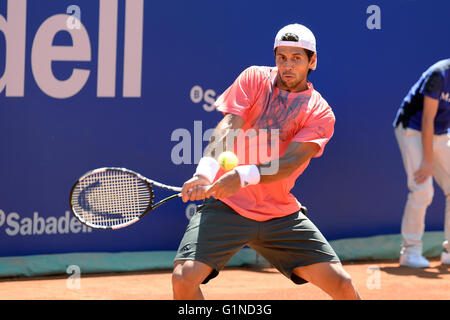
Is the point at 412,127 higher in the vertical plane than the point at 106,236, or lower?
higher

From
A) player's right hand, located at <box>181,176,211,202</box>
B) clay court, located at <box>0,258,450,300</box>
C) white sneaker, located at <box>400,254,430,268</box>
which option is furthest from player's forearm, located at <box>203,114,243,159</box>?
white sneaker, located at <box>400,254,430,268</box>

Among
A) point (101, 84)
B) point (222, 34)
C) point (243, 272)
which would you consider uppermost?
point (222, 34)

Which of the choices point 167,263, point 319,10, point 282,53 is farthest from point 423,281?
point 282,53

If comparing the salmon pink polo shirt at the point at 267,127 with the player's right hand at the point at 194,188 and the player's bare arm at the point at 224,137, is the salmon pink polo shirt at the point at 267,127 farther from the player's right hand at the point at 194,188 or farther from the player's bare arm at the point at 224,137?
the player's right hand at the point at 194,188

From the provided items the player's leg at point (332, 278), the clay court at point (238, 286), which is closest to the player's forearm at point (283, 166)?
the player's leg at point (332, 278)

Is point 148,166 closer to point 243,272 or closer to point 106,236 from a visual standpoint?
point 106,236

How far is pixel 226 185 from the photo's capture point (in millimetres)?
3406

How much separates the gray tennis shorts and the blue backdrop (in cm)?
223

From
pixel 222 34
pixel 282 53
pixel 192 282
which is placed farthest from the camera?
pixel 222 34

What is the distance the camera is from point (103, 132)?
581cm

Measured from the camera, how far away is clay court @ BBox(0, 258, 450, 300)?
5.18 metres

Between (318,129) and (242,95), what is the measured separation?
0.40 m

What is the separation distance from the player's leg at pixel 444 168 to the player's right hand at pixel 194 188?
3.25m

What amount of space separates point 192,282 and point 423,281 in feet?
9.63
